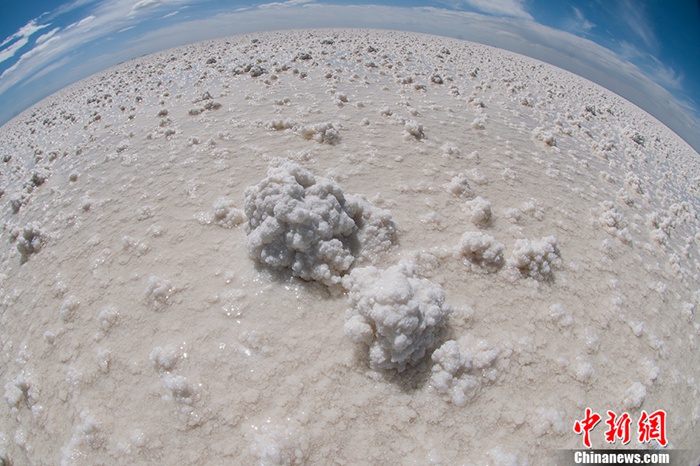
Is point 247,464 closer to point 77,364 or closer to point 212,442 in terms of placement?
point 212,442

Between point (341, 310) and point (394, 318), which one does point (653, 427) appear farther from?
point (341, 310)

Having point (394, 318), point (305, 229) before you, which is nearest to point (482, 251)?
point (394, 318)

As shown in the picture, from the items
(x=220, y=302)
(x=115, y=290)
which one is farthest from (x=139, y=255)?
(x=220, y=302)

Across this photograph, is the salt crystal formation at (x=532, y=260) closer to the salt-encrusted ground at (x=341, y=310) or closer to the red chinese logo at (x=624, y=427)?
the salt-encrusted ground at (x=341, y=310)

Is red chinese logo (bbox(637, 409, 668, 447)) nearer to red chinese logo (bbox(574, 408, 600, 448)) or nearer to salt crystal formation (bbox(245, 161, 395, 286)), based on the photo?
red chinese logo (bbox(574, 408, 600, 448))

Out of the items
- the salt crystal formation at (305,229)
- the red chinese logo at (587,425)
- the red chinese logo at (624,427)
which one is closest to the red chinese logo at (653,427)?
the red chinese logo at (624,427)

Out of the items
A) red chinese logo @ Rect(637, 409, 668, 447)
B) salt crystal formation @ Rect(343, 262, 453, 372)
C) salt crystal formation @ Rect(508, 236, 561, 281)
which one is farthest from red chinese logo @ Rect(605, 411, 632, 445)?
salt crystal formation @ Rect(343, 262, 453, 372)
